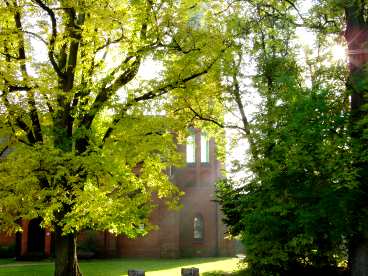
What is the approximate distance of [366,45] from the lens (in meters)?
15.1

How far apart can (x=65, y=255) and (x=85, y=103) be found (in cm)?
557

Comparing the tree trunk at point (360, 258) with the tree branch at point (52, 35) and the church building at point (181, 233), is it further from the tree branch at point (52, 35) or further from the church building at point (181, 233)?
the church building at point (181, 233)

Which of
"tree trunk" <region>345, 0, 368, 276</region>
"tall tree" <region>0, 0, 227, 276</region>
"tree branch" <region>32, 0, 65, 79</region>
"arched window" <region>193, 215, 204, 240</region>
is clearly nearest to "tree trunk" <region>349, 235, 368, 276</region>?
"tree trunk" <region>345, 0, 368, 276</region>

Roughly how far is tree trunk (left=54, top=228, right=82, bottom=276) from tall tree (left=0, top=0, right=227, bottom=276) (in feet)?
A: 0.12

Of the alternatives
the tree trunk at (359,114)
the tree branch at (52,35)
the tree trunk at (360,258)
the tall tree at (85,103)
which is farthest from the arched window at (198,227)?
the tree branch at (52,35)

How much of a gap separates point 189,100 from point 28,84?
30.3 feet

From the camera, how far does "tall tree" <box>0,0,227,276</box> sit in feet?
45.3

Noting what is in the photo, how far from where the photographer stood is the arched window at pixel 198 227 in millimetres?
38188

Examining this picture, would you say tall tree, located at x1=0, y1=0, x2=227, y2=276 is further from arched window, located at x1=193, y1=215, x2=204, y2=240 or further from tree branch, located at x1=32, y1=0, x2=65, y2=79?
arched window, located at x1=193, y1=215, x2=204, y2=240

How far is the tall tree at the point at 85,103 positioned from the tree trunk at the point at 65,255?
0.04 metres

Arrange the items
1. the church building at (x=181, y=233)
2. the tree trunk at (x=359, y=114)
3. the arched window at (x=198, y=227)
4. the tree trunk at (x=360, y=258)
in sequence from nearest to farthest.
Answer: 1. the tree trunk at (x=359, y=114)
2. the tree trunk at (x=360, y=258)
3. the church building at (x=181, y=233)
4. the arched window at (x=198, y=227)

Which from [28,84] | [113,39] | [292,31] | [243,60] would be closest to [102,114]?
[113,39]

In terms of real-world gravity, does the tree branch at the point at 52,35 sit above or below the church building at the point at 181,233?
above

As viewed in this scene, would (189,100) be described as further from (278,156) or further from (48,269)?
(48,269)
